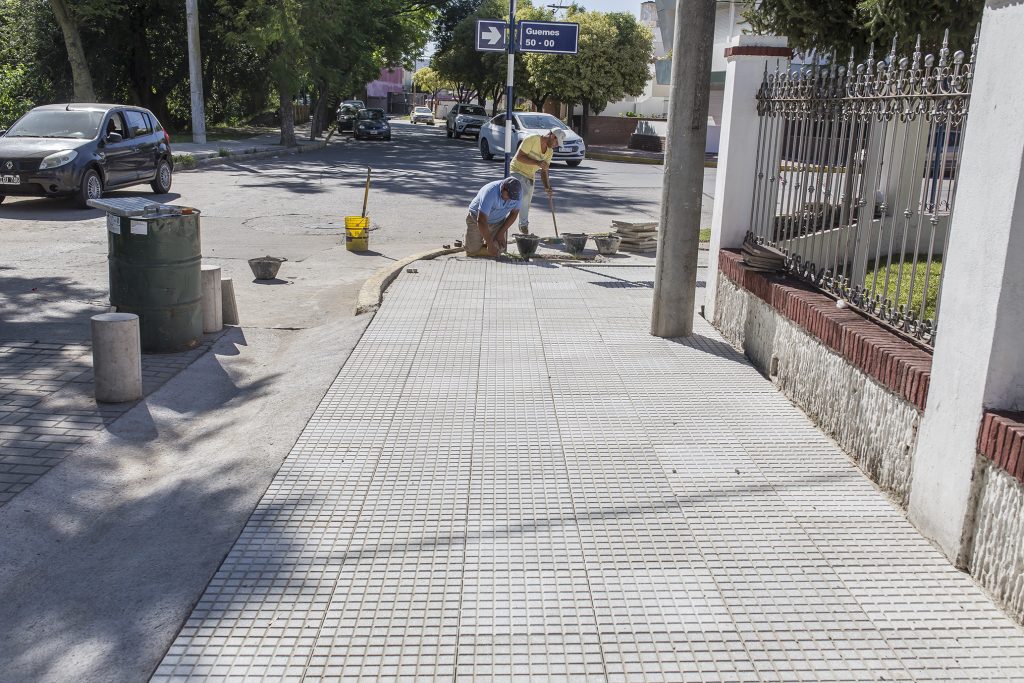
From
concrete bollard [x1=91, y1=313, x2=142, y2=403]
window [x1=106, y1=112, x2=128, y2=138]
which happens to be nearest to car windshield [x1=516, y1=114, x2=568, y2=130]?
window [x1=106, y1=112, x2=128, y2=138]

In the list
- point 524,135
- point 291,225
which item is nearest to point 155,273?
point 291,225

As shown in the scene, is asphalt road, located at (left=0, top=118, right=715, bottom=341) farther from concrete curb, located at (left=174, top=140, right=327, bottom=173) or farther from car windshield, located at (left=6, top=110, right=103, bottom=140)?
car windshield, located at (left=6, top=110, right=103, bottom=140)

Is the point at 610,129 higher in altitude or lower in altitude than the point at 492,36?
lower

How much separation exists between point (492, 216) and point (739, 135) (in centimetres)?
458

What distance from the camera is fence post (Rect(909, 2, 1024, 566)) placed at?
378cm

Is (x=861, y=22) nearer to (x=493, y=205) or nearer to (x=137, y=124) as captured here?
(x=493, y=205)

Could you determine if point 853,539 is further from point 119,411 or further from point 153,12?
point 153,12

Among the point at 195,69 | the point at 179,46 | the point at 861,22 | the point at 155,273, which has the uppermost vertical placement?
the point at 179,46

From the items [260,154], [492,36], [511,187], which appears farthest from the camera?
[260,154]

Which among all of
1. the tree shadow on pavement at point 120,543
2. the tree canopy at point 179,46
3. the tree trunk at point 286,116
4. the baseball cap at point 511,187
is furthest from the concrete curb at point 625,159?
the tree shadow on pavement at point 120,543

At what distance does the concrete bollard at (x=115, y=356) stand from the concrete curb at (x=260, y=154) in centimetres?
1917

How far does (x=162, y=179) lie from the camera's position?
18.6 metres

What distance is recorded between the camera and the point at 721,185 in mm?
A: 8000

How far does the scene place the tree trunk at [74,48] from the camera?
29.7 metres
